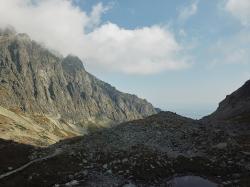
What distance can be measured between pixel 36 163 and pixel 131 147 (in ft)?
35.6

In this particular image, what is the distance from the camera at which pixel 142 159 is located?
140ft

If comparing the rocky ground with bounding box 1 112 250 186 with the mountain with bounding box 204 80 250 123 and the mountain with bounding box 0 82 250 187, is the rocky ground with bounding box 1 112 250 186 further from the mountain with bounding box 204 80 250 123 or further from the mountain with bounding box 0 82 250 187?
the mountain with bounding box 204 80 250 123

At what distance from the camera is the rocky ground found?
39.2m

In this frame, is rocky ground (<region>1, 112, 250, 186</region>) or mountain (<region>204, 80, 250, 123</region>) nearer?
rocky ground (<region>1, 112, 250, 186</region>)

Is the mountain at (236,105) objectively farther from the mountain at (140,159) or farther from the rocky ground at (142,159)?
the rocky ground at (142,159)

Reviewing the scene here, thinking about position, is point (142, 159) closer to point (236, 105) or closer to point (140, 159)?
point (140, 159)

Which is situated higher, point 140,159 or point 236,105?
point 236,105

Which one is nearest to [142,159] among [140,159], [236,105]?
[140,159]

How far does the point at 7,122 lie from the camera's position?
7756 inches

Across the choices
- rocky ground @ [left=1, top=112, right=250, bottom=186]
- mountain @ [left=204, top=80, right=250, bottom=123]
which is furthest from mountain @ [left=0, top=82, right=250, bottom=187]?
mountain @ [left=204, top=80, right=250, bottom=123]

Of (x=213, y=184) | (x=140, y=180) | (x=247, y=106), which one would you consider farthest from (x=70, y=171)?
(x=247, y=106)

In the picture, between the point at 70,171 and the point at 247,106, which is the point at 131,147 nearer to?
the point at 70,171

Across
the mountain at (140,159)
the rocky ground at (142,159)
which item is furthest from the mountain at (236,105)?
the rocky ground at (142,159)

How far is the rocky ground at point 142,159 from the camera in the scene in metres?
39.2
